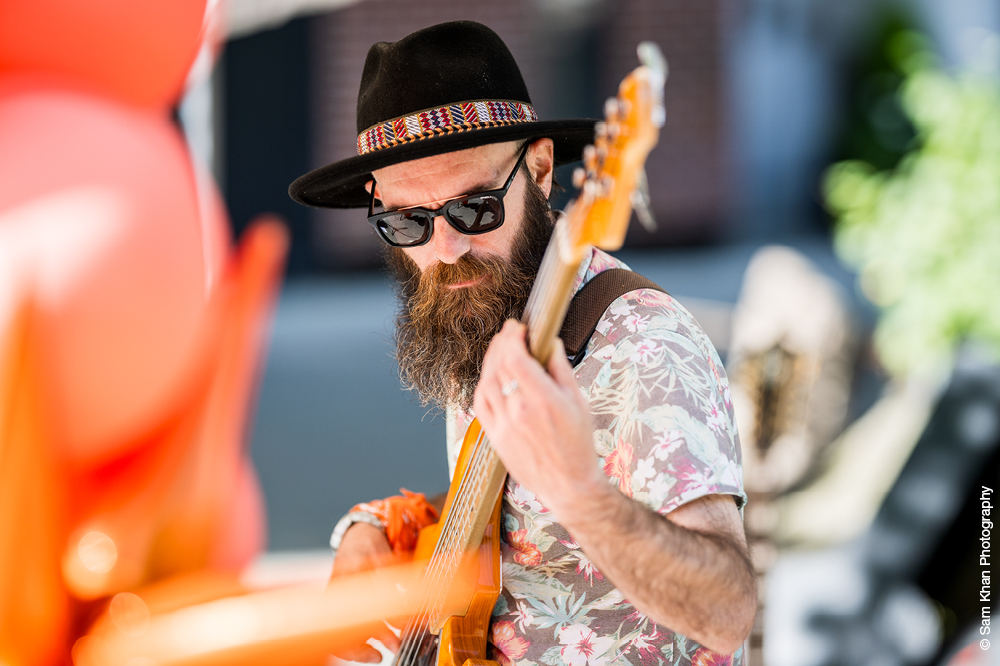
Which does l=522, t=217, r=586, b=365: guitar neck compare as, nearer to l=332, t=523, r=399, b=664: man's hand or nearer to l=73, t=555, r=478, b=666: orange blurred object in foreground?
l=332, t=523, r=399, b=664: man's hand

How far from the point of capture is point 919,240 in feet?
11.6

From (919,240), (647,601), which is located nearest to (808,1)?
(919,240)

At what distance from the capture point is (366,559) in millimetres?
1674

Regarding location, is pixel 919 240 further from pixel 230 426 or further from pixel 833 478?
pixel 230 426

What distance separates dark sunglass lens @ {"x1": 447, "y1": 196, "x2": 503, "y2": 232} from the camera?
4.77ft

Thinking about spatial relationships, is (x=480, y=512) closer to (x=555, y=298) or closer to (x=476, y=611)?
(x=476, y=611)

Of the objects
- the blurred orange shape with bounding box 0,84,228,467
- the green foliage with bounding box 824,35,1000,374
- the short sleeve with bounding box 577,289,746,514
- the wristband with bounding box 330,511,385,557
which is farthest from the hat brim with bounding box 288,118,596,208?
the green foliage with bounding box 824,35,1000,374

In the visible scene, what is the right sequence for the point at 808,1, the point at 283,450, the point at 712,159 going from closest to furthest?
the point at 283,450 < the point at 712,159 < the point at 808,1

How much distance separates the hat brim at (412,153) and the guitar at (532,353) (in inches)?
9.0

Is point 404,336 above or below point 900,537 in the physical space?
above

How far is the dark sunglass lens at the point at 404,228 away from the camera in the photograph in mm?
1500

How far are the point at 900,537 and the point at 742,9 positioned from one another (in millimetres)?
4691

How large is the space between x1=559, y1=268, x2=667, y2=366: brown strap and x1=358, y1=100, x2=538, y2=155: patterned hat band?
13.6 inches

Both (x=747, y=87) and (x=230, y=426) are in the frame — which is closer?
(x=230, y=426)
